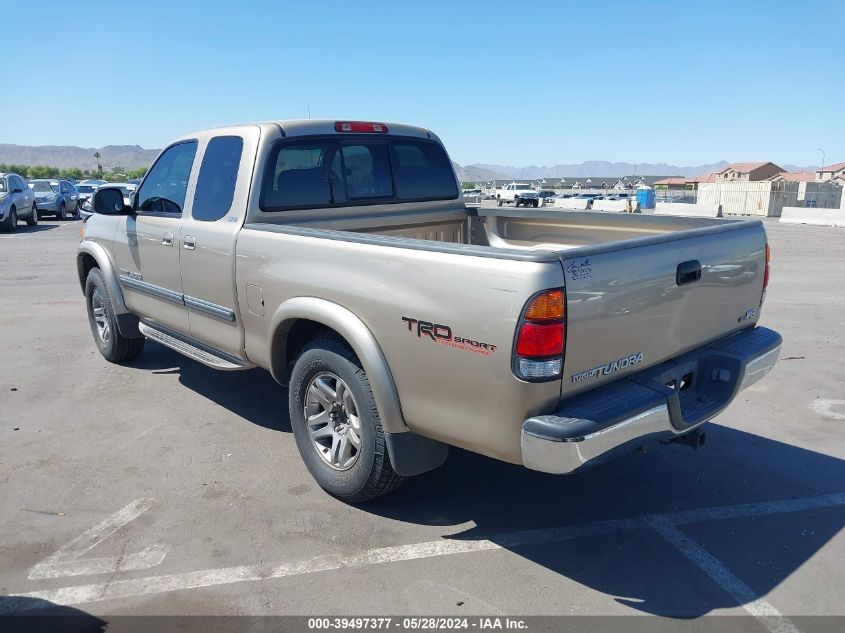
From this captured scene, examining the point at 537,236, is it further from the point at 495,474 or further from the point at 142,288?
the point at 142,288

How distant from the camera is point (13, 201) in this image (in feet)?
63.3

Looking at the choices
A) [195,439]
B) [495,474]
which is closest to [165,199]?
[195,439]

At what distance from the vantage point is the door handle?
3162mm

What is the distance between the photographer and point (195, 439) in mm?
4664

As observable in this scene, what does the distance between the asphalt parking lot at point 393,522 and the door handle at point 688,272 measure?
4.48ft

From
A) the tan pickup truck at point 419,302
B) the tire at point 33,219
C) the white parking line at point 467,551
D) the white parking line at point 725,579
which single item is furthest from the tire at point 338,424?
the tire at point 33,219

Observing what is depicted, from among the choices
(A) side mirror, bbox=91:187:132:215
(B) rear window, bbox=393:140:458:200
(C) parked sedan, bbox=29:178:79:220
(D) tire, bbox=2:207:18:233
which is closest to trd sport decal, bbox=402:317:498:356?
(B) rear window, bbox=393:140:458:200

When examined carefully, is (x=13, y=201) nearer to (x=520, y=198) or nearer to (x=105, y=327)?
(x=105, y=327)

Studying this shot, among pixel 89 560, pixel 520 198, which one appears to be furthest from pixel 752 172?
pixel 89 560

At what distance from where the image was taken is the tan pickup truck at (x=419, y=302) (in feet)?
8.94

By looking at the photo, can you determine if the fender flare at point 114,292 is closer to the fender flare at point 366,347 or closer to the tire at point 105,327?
the tire at point 105,327

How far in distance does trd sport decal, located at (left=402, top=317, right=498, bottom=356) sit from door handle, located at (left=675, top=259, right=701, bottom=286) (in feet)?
3.64

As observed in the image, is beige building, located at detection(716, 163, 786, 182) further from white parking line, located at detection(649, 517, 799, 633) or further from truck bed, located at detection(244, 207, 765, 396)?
white parking line, located at detection(649, 517, 799, 633)

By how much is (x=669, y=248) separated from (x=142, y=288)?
4161mm
